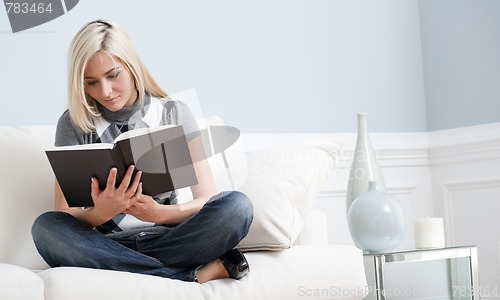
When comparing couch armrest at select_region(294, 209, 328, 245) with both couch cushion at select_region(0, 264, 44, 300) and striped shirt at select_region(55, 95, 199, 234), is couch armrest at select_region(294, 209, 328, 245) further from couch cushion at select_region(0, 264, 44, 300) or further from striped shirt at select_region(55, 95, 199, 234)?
couch cushion at select_region(0, 264, 44, 300)

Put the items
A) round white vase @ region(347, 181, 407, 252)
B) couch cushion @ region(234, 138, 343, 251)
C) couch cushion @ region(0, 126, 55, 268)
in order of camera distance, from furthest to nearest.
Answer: round white vase @ region(347, 181, 407, 252)
couch cushion @ region(0, 126, 55, 268)
couch cushion @ region(234, 138, 343, 251)

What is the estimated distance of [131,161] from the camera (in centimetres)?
186

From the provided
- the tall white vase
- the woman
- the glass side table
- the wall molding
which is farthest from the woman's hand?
the wall molding

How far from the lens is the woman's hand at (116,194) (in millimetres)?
1878

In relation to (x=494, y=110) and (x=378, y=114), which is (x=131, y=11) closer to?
(x=378, y=114)

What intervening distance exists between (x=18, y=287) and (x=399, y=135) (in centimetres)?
219

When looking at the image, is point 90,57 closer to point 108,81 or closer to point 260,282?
point 108,81

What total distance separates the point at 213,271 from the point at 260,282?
0.40 ft

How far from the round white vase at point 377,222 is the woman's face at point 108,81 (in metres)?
0.85

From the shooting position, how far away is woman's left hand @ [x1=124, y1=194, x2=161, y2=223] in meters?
1.96

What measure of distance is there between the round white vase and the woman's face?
85 centimetres

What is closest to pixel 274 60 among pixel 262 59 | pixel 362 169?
pixel 262 59

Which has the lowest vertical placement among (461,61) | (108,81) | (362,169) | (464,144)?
(464,144)

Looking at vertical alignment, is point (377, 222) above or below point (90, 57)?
below
